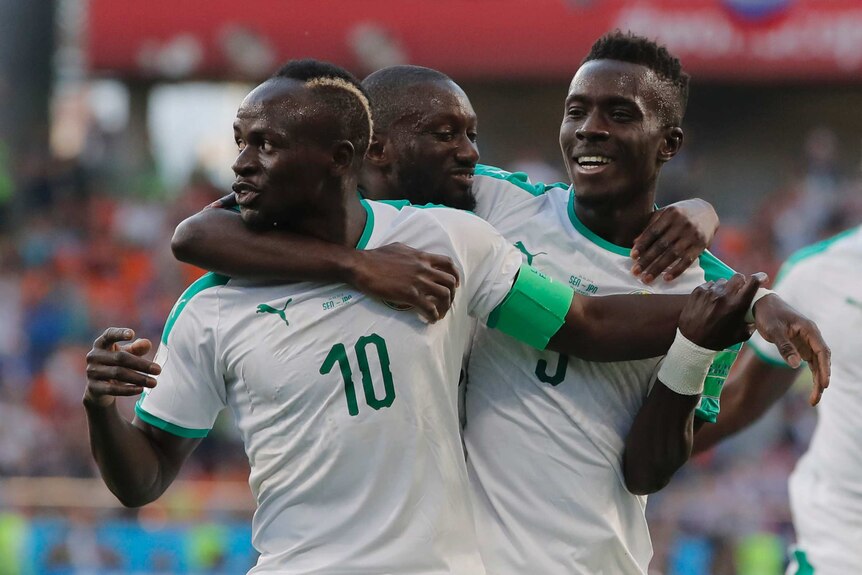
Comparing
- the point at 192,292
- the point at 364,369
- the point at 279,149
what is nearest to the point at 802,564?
the point at 364,369

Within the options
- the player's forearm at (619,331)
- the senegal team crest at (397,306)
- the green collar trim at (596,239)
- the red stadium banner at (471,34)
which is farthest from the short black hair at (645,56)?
the red stadium banner at (471,34)

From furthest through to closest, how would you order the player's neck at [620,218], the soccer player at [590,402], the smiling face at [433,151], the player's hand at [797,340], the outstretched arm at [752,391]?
the outstretched arm at [752,391] → the smiling face at [433,151] → the player's neck at [620,218] → the soccer player at [590,402] → the player's hand at [797,340]

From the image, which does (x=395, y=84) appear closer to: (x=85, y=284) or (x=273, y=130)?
(x=273, y=130)

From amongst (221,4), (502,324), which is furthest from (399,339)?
(221,4)

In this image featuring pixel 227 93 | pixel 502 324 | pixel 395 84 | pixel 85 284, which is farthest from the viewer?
→ pixel 227 93

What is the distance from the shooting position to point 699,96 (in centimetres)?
1387

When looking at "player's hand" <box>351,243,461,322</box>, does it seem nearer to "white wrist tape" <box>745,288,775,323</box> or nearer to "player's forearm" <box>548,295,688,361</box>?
"player's forearm" <box>548,295,688,361</box>

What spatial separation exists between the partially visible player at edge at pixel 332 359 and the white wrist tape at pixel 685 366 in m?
0.01

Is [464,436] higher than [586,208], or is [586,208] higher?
[586,208]

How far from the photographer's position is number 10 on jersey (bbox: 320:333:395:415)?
10.8 ft

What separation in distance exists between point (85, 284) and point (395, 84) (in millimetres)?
9094

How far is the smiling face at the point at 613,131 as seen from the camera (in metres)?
3.70

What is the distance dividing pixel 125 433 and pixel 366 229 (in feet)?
2.61

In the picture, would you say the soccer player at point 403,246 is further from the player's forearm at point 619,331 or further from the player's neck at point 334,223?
the player's forearm at point 619,331
